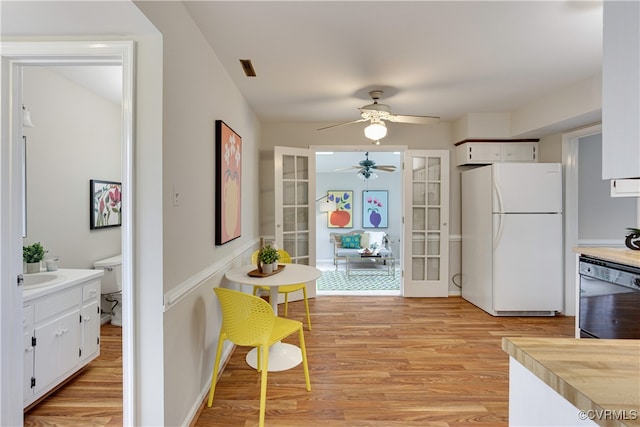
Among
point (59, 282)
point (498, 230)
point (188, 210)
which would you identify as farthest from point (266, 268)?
point (498, 230)

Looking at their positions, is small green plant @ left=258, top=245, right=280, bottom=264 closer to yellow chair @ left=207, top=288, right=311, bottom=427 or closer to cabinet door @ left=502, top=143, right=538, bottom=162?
yellow chair @ left=207, top=288, right=311, bottom=427

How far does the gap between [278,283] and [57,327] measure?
4.80ft

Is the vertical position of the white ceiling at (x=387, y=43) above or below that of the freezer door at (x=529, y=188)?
above

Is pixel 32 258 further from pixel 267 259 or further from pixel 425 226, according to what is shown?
pixel 425 226

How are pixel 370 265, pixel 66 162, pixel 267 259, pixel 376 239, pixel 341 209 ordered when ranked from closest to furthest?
pixel 267 259
pixel 66 162
pixel 370 265
pixel 376 239
pixel 341 209

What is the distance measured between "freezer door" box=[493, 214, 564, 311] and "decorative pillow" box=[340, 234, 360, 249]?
3622mm

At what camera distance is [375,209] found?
8.02 metres

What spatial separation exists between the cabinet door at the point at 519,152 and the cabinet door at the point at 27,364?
4.88m

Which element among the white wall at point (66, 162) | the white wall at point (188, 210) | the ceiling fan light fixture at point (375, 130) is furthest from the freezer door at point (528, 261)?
the white wall at point (66, 162)

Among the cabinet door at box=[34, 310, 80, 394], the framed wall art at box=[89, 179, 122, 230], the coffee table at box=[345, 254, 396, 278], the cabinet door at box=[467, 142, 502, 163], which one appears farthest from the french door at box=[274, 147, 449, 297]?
the cabinet door at box=[34, 310, 80, 394]

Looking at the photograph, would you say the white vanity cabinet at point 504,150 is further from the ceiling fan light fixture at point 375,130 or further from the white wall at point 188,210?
the white wall at point 188,210

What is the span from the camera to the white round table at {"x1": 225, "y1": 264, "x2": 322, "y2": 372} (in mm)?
2365

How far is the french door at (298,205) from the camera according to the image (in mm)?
4359

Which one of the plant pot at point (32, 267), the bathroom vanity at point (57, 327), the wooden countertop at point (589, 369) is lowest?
the bathroom vanity at point (57, 327)
